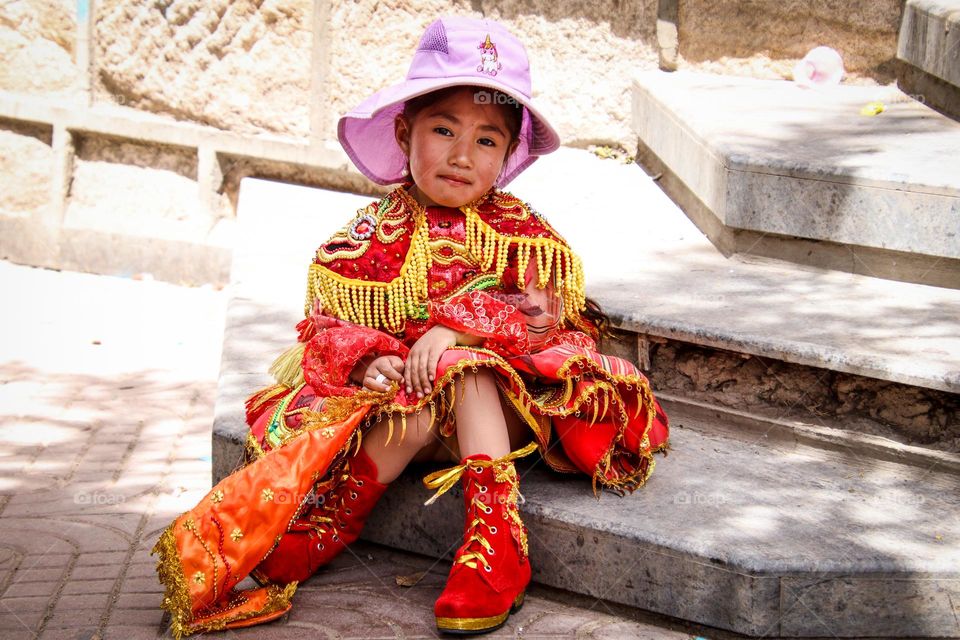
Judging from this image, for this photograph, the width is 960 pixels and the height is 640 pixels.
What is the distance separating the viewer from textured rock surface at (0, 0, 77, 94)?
6.06 m

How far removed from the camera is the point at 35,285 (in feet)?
19.7

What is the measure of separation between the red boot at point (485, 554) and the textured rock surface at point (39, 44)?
4.50 metres

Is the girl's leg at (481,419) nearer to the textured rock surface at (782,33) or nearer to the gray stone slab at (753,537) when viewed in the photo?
the gray stone slab at (753,537)

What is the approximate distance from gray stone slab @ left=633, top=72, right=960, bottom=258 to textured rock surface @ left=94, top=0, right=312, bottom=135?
200cm

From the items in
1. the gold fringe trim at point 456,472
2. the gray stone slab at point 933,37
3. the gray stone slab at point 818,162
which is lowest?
the gold fringe trim at point 456,472

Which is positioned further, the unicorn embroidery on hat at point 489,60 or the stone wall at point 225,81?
the stone wall at point 225,81

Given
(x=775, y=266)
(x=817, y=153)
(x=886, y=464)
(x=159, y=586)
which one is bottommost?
(x=159, y=586)

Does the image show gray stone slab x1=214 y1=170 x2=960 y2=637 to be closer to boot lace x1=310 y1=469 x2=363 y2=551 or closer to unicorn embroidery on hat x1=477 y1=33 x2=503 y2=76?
boot lace x1=310 y1=469 x2=363 y2=551

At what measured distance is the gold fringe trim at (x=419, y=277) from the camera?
2883 mm

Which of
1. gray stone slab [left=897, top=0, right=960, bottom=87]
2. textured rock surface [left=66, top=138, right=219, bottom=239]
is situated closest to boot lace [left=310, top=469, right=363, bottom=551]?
gray stone slab [left=897, top=0, right=960, bottom=87]

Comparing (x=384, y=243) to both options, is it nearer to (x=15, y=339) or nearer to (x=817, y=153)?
(x=817, y=153)

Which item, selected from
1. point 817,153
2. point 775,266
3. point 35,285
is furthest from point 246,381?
point 35,285

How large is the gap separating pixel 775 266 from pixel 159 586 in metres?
2.30

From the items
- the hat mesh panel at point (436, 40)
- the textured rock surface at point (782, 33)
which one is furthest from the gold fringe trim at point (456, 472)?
the textured rock surface at point (782, 33)
